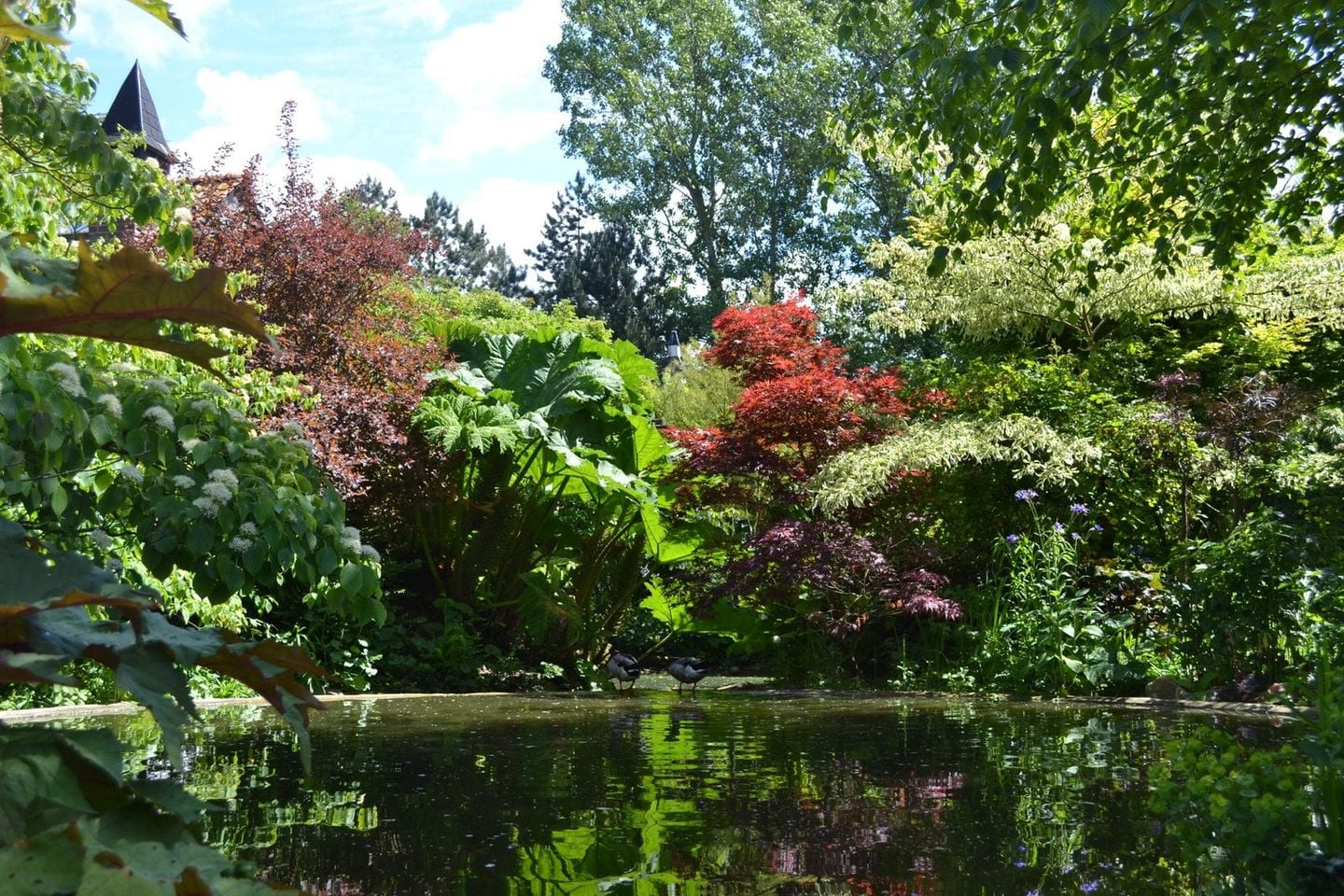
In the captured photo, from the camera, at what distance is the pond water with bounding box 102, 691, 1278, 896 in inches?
112

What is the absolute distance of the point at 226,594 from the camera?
3.34 meters

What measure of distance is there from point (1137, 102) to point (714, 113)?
23.6 m

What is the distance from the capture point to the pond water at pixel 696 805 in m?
2.84

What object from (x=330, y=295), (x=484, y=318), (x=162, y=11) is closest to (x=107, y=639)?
(x=162, y=11)

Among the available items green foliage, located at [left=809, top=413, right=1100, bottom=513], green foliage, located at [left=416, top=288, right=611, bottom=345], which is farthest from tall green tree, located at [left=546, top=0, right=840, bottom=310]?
green foliage, located at [left=809, top=413, right=1100, bottom=513]

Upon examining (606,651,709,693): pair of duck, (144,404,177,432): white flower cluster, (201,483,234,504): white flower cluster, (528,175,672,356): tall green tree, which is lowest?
(606,651,709,693): pair of duck

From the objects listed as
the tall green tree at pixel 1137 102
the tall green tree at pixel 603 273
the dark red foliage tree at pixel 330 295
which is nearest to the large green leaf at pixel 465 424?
the dark red foliage tree at pixel 330 295

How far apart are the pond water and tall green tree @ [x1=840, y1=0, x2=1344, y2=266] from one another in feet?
7.41

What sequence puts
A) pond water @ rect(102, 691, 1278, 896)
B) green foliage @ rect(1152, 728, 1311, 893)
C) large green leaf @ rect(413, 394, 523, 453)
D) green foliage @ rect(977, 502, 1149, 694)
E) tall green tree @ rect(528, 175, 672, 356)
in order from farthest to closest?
tall green tree @ rect(528, 175, 672, 356) < large green leaf @ rect(413, 394, 523, 453) < green foliage @ rect(977, 502, 1149, 694) < pond water @ rect(102, 691, 1278, 896) < green foliage @ rect(1152, 728, 1311, 893)

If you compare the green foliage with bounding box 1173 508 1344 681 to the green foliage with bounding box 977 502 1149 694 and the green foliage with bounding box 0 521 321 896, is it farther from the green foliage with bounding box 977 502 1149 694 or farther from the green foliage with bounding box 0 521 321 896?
the green foliage with bounding box 0 521 321 896

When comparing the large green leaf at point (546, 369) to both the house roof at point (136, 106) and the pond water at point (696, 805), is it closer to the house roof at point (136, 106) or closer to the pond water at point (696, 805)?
the pond water at point (696, 805)

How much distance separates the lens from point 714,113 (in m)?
28.0

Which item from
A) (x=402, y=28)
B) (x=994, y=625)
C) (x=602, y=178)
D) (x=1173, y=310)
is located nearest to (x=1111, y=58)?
(x=402, y=28)

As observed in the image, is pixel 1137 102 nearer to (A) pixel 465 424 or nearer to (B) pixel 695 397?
(A) pixel 465 424
